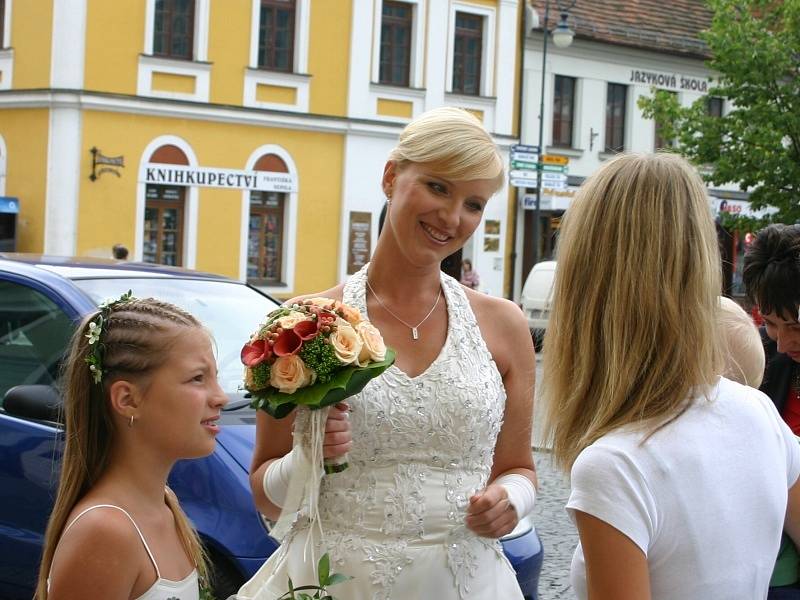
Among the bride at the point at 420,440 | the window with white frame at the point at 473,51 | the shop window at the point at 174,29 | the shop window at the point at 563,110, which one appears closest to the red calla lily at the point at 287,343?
the bride at the point at 420,440

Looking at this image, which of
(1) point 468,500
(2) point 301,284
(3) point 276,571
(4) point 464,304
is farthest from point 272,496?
(2) point 301,284

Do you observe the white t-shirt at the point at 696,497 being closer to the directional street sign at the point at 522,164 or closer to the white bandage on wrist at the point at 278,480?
the white bandage on wrist at the point at 278,480

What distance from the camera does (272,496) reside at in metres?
2.94

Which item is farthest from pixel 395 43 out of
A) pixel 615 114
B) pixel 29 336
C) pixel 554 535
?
pixel 29 336

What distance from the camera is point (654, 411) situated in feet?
7.38

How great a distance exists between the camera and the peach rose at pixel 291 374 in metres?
2.66

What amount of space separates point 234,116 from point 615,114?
11.9 metres

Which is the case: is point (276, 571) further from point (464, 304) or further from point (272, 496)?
point (464, 304)

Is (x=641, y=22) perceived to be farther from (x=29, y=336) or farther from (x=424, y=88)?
(x=29, y=336)

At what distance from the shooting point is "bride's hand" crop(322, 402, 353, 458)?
8.96 ft

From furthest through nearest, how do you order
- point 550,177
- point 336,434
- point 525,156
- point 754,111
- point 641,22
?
point 641,22
point 754,111
point 550,177
point 525,156
point 336,434

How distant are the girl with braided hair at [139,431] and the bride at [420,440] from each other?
0.21m

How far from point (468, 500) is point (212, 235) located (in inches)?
963

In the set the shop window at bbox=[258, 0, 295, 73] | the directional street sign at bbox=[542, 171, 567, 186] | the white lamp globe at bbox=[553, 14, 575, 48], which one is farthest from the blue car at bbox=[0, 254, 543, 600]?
the white lamp globe at bbox=[553, 14, 575, 48]
